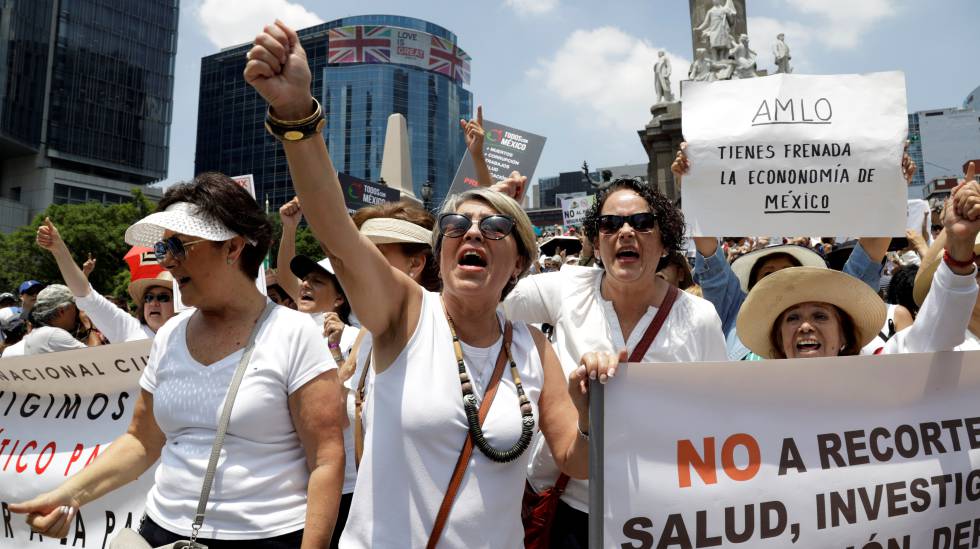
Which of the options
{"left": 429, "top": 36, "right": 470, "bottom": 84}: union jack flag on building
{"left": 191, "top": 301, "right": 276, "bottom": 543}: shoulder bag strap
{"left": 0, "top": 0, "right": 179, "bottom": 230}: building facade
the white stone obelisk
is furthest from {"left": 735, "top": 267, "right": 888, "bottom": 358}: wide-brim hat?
{"left": 429, "top": 36, "right": 470, "bottom": 84}: union jack flag on building

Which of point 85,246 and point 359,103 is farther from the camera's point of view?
point 359,103

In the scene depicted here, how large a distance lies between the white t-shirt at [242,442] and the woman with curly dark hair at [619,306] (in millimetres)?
861

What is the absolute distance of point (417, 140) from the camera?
107688 millimetres

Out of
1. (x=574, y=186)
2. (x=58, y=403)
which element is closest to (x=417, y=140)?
(x=574, y=186)

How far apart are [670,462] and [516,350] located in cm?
60

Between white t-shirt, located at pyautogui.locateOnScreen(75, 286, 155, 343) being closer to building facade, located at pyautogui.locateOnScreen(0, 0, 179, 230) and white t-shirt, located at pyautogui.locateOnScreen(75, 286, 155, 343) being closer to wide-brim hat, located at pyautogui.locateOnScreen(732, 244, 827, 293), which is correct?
wide-brim hat, located at pyautogui.locateOnScreen(732, 244, 827, 293)

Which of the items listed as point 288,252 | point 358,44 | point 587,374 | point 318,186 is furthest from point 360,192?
point 358,44

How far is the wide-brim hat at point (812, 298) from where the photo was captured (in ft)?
9.37

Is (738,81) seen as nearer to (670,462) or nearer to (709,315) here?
(709,315)

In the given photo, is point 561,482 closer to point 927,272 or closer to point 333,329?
point 333,329

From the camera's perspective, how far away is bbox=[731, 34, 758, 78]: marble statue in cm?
2200

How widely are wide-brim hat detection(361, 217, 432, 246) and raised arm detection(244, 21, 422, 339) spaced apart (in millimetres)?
1025

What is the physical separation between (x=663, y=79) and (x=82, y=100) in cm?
7192

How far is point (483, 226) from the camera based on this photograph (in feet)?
6.75
